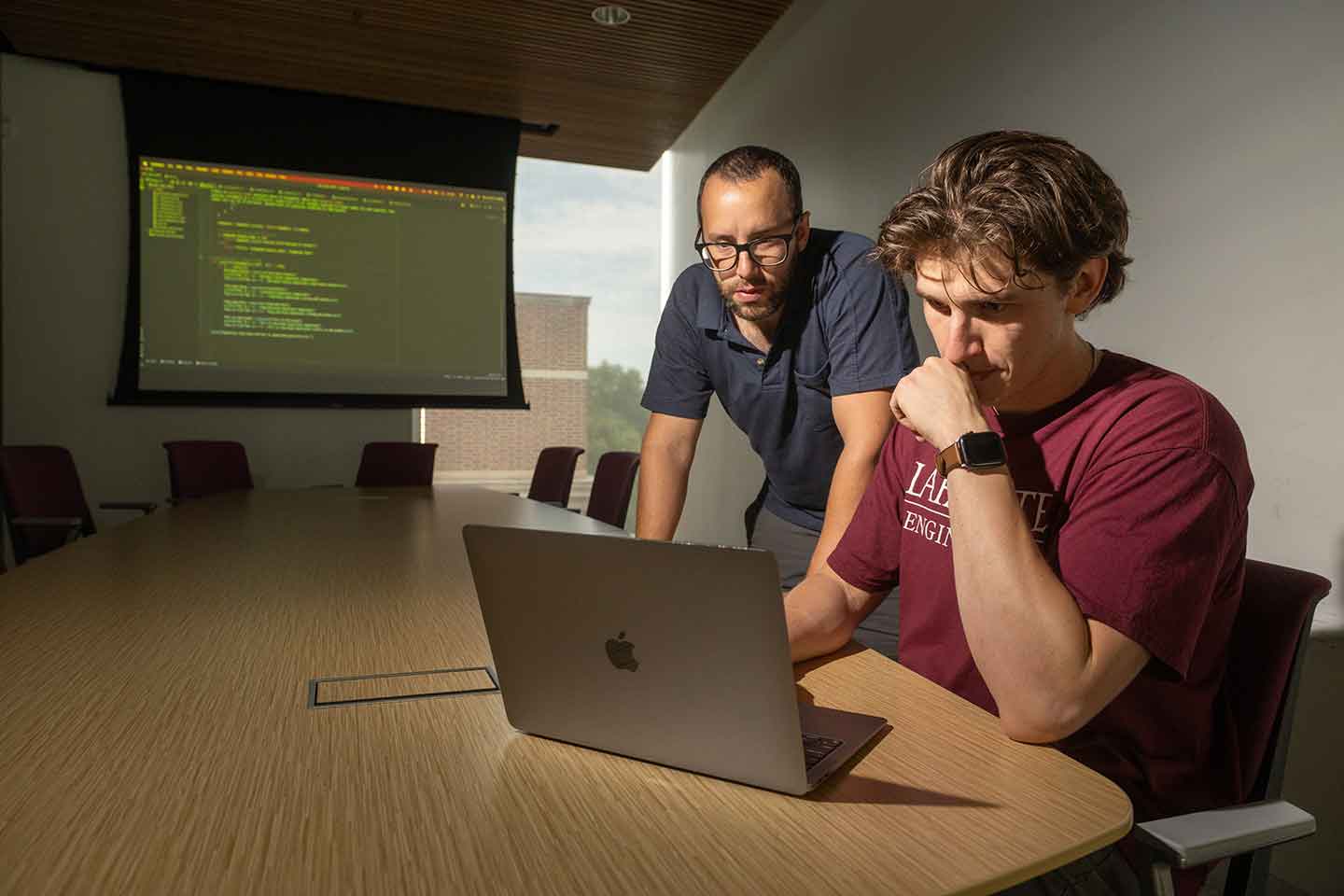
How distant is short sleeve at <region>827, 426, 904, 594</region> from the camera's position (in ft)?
4.39

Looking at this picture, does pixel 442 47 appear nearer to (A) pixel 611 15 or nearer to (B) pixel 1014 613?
(A) pixel 611 15

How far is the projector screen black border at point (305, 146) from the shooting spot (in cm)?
532

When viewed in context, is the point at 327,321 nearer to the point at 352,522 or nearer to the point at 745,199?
the point at 352,522

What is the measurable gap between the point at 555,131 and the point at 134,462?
343cm

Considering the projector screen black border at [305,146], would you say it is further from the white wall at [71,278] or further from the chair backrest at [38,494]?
the chair backrest at [38,494]

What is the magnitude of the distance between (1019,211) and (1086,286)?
16 centimetres

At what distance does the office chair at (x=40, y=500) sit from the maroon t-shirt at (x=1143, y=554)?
3.30 metres

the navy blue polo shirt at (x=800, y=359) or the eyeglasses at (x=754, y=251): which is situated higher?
the eyeglasses at (x=754, y=251)

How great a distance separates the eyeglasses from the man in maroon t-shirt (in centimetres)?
84

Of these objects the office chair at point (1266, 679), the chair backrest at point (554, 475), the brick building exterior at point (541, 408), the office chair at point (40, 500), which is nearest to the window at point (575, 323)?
the brick building exterior at point (541, 408)

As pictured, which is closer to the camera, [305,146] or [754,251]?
[754,251]

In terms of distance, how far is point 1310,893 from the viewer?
2.11 meters

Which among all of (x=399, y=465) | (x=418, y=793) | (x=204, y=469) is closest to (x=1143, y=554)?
(x=418, y=793)

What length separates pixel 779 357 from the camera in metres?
2.26
